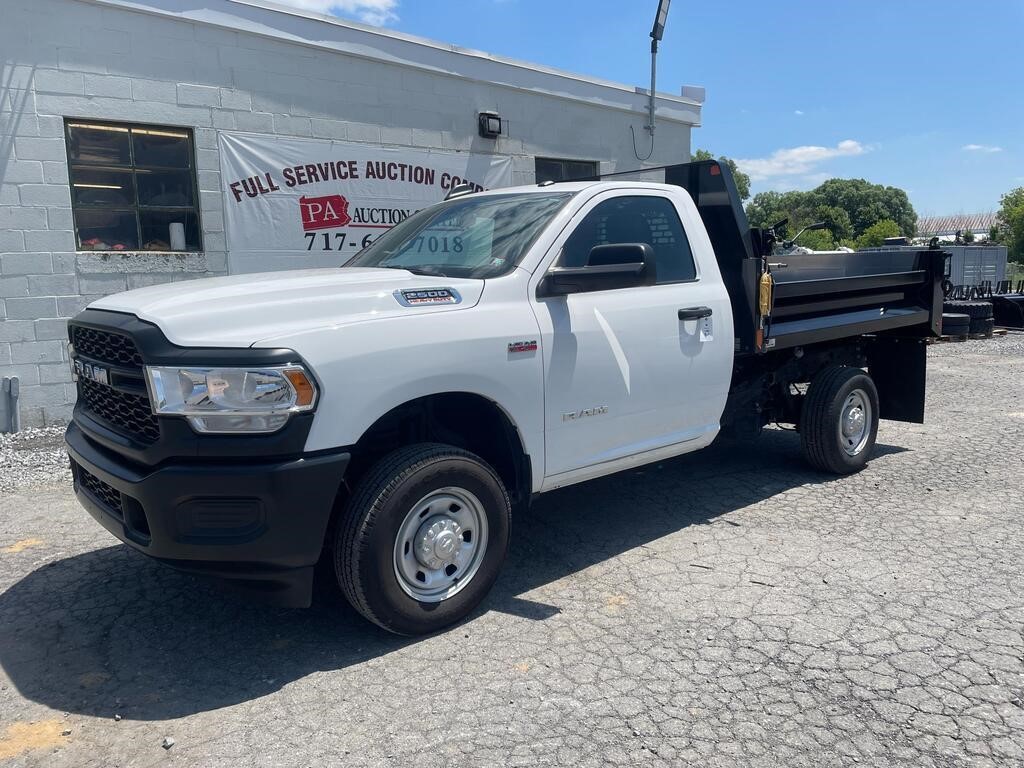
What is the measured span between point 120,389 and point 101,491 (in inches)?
22.9

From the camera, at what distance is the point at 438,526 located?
12.0ft

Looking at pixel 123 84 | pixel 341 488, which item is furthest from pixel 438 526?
pixel 123 84

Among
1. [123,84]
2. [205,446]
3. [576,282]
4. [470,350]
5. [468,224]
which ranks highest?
[123,84]

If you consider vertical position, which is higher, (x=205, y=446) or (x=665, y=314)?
(x=665, y=314)

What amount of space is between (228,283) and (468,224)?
1.41m

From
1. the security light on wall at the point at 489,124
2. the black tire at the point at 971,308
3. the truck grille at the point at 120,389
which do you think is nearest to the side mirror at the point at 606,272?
the truck grille at the point at 120,389

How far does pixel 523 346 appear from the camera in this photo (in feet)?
12.8

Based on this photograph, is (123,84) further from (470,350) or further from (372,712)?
(372,712)

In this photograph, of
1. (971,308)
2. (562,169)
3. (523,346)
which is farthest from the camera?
(971,308)

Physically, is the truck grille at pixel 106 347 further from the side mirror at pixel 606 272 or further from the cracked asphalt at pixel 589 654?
the side mirror at pixel 606 272

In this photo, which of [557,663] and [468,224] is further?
[468,224]

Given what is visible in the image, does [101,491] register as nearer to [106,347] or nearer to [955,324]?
[106,347]

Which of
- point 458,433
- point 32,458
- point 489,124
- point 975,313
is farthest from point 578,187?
point 975,313

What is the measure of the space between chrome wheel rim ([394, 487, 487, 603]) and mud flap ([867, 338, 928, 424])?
473 centimetres
